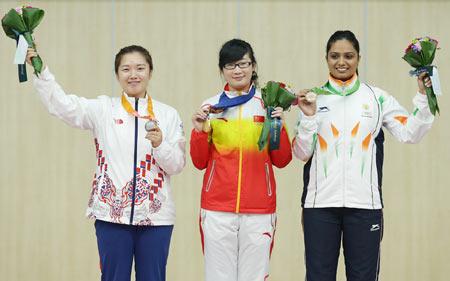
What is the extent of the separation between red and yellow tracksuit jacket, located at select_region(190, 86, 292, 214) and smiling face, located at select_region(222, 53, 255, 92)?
0.11 metres

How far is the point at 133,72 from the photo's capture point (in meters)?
3.37

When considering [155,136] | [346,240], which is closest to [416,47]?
[346,240]

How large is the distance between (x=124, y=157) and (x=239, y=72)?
0.70 meters

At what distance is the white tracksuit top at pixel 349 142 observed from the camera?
3295 mm

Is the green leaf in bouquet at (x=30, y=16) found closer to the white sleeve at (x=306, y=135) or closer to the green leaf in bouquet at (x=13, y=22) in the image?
the green leaf in bouquet at (x=13, y=22)

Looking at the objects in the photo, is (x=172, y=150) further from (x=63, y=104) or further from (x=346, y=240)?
(x=346, y=240)

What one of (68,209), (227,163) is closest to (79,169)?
(68,209)

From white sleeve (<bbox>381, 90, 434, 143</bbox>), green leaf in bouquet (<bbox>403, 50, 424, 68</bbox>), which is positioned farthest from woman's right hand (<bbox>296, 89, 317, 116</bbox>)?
green leaf in bouquet (<bbox>403, 50, 424, 68</bbox>)

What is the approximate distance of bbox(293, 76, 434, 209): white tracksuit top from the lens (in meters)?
3.29

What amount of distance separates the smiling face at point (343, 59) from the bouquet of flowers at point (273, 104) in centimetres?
30

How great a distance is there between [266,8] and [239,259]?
2.42 metres

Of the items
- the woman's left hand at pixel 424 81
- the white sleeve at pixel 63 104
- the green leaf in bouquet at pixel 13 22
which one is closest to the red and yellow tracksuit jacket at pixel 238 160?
the white sleeve at pixel 63 104

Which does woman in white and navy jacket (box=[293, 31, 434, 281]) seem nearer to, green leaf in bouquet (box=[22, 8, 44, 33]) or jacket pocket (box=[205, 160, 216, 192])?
jacket pocket (box=[205, 160, 216, 192])

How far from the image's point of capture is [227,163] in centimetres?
334
